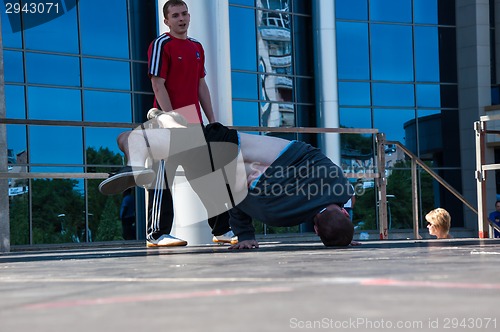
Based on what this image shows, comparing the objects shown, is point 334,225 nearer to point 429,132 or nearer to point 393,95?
point 393,95

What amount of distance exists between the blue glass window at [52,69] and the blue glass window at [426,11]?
10.4 metres

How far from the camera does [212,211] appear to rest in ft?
18.4

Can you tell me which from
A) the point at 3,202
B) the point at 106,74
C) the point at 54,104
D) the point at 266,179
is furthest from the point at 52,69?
the point at 266,179

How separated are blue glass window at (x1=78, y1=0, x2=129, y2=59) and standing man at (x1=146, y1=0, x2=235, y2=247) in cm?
1383

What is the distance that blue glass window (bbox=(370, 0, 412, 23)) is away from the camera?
24.4 m

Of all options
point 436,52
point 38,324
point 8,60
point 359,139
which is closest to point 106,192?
point 38,324

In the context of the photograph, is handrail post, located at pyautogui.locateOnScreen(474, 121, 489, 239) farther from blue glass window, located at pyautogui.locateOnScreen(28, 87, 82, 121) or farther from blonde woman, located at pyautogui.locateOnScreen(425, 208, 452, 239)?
blue glass window, located at pyautogui.locateOnScreen(28, 87, 82, 121)

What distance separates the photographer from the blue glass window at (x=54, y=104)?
1828 cm

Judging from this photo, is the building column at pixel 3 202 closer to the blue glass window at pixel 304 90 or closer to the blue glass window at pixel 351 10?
the blue glass window at pixel 304 90

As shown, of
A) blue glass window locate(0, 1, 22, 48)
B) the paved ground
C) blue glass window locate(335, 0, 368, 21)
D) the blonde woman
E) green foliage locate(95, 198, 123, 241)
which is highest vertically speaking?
blue glass window locate(335, 0, 368, 21)

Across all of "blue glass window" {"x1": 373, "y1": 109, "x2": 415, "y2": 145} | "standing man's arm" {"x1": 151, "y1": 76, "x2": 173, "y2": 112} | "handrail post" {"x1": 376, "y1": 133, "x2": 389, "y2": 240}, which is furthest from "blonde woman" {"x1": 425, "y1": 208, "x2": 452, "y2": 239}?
"blue glass window" {"x1": 373, "y1": 109, "x2": 415, "y2": 145}

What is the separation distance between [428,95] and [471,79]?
4.35 feet

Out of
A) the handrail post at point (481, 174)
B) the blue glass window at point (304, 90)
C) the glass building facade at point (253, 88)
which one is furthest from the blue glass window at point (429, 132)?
the handrail post at point (481, 174)

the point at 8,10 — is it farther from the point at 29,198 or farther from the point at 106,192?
the point at 106,192
